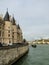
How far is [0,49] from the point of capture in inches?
1105

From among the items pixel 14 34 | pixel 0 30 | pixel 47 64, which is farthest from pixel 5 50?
pixel 14 34

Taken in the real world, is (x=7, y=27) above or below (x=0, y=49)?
above

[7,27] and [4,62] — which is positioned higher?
[7,27]

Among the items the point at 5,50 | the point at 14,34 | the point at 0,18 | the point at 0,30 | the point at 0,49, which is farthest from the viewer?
the point at 14,34

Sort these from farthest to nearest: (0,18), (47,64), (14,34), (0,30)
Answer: (14,34) < (0,18) < (0,30) < (47,64)

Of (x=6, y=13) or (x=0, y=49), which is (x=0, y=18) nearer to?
(x=6, y=13)

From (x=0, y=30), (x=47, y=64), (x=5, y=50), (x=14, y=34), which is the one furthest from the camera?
(x=14, y=34)

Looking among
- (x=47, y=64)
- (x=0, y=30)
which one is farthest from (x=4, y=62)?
(x=0, y=30)

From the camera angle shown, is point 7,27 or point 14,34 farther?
point 14,34

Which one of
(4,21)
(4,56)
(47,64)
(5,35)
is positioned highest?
(4,21)

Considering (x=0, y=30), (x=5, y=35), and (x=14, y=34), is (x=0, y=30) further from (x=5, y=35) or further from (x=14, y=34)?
(x=14, y=34)

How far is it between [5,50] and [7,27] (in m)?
29.2

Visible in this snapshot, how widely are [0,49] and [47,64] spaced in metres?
14.4

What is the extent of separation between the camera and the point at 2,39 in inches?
2223
